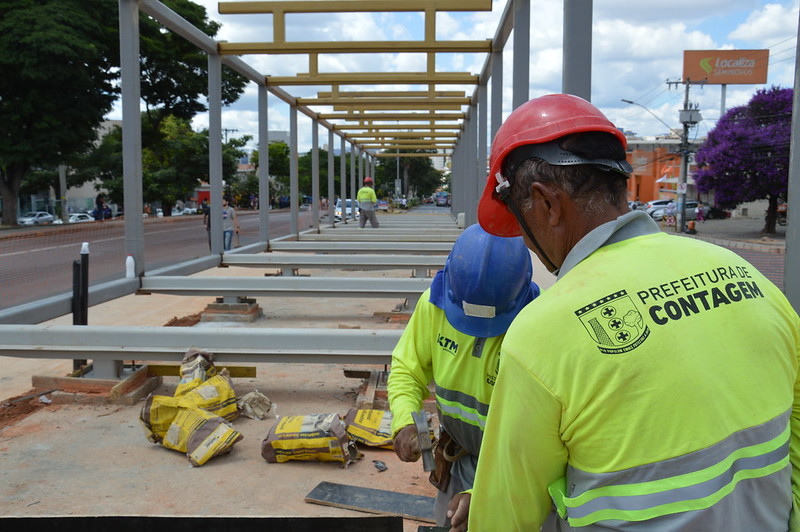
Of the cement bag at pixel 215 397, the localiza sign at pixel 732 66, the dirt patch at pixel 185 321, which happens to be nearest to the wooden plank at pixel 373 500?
the cement bag at pixel 215 397

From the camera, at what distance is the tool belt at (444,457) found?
8.18ft

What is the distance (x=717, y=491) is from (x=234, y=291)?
6970 millimetres

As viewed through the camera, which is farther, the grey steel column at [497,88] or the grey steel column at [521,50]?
the grey steel column at [497,88]

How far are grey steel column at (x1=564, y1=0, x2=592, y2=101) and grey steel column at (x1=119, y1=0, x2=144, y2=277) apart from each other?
14.0 ft

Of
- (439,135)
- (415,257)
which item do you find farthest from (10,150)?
(415,257)

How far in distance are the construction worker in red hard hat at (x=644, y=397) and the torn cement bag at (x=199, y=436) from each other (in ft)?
10.4

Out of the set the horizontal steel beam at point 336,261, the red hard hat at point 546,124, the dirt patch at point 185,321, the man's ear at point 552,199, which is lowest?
the dirt patch at point 185,321

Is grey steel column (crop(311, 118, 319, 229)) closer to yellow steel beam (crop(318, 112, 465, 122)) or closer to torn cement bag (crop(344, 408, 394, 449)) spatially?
yellow steel beam (crop(318, 112, 465, 122))

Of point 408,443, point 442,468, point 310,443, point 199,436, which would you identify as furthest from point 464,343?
point 199,436

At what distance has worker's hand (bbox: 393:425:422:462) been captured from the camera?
222 centimetres

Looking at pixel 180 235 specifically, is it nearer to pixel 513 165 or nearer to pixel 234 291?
pixel 234 291

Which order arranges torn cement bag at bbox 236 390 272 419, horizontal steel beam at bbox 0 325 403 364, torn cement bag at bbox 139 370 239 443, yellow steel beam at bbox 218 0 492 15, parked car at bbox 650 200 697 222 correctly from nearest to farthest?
torn cement bag at bbox 139 370 239 443 → torn cement bag at bbox 236 390 272 419 → horizontal steel beam at bbox 0 325 403 364 → yellow steel beam at bbox 218 0 492 15 → parked car at bbox 650 200 697 222

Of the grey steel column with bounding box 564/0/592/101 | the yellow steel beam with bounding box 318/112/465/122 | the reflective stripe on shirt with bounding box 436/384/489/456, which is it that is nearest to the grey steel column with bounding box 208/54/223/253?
the grey steel column with bounding box 564/0/592/101

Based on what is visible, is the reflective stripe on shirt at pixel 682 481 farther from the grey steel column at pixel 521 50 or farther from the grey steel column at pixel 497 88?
the grey steel column at pixel 497 88
